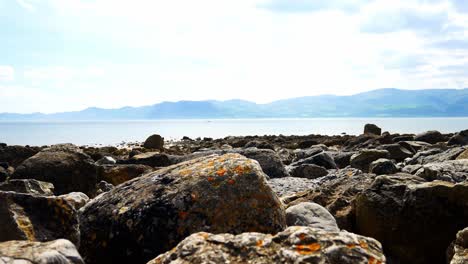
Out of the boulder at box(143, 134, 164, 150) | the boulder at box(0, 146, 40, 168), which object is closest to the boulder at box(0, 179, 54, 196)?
the boulder at box(0, 146, 40, 168)

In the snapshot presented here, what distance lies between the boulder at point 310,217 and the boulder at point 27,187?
17.7 ft

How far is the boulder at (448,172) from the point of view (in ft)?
31.8

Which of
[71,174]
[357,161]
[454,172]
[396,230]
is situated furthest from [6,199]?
[357,161]

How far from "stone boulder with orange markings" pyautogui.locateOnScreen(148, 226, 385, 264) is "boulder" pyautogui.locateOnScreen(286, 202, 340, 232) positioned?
9.88 ft

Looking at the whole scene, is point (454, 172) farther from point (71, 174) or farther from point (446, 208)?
point (71, 174)

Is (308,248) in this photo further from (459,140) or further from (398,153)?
(459,140)

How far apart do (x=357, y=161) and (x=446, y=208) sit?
10807 mm

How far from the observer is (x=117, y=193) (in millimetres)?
6453

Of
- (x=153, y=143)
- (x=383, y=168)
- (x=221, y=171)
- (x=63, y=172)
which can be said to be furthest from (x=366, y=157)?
(x=153, y=143)

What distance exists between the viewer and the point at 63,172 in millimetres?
12094

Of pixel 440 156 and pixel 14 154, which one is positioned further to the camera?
pixel 14 154

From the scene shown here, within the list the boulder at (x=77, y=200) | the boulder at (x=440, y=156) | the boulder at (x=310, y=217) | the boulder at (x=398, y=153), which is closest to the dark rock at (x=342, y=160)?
the boulder at (x=398, y=153)

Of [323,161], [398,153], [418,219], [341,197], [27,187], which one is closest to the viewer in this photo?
[418,219]

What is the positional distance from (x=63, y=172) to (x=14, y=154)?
8.90m
